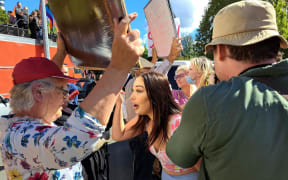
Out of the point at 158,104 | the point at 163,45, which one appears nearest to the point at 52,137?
the point at 158,104

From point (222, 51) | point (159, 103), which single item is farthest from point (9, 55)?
point (222, 51)

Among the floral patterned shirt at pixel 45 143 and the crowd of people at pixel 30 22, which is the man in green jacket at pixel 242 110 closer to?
the floral patterned shirt at pixel 45 143

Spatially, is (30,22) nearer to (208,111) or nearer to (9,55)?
(9,55)

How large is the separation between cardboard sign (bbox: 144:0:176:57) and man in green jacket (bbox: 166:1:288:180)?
1171 millimetres

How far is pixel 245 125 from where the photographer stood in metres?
0.79

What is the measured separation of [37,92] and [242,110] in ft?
3.34

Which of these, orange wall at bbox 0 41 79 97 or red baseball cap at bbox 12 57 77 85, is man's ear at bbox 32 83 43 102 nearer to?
red baseball cap at bbox 12 57 77 85

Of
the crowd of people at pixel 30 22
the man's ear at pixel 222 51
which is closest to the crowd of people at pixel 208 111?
the man's ear at pixel 222 51

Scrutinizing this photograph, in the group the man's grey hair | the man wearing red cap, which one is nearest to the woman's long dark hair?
the man wearing red cap

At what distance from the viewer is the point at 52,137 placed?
30.8 inches

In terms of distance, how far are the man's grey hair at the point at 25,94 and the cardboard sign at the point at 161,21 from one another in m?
1.45

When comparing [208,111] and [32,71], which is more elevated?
[32,71]

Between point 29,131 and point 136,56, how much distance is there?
0.61m

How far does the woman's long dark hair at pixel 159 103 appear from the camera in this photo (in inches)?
68.8
